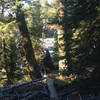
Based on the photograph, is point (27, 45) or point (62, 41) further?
point (27, 45)

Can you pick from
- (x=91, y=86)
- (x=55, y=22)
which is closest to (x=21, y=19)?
(x=55, y=22)

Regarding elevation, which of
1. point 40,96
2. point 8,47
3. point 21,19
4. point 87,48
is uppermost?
point 21,19

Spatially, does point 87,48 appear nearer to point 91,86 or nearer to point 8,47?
point 91,86

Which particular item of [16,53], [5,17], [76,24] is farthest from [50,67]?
[76,24]

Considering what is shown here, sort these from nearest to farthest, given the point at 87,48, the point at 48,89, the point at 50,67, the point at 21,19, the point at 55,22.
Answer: the point at 87,48 → the point at 48,89 → the point at 55,22 → the point at 21,19 → the point at 50,67

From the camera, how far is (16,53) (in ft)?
50.5

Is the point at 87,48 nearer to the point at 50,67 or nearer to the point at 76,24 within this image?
the point at 76,24

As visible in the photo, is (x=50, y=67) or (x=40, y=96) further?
(x=50, y=67)

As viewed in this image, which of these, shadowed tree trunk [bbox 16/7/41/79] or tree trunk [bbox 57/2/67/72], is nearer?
tree trunk [bbox 57/2/67/72]

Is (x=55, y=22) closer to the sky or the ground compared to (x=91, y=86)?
closer to the sky

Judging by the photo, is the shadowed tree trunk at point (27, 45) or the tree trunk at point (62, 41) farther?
the shadowed tree trunk at point (27, 45)

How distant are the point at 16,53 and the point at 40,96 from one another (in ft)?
30.1

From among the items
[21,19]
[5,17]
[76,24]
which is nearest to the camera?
[76,24]

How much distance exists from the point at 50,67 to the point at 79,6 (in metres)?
12.4
